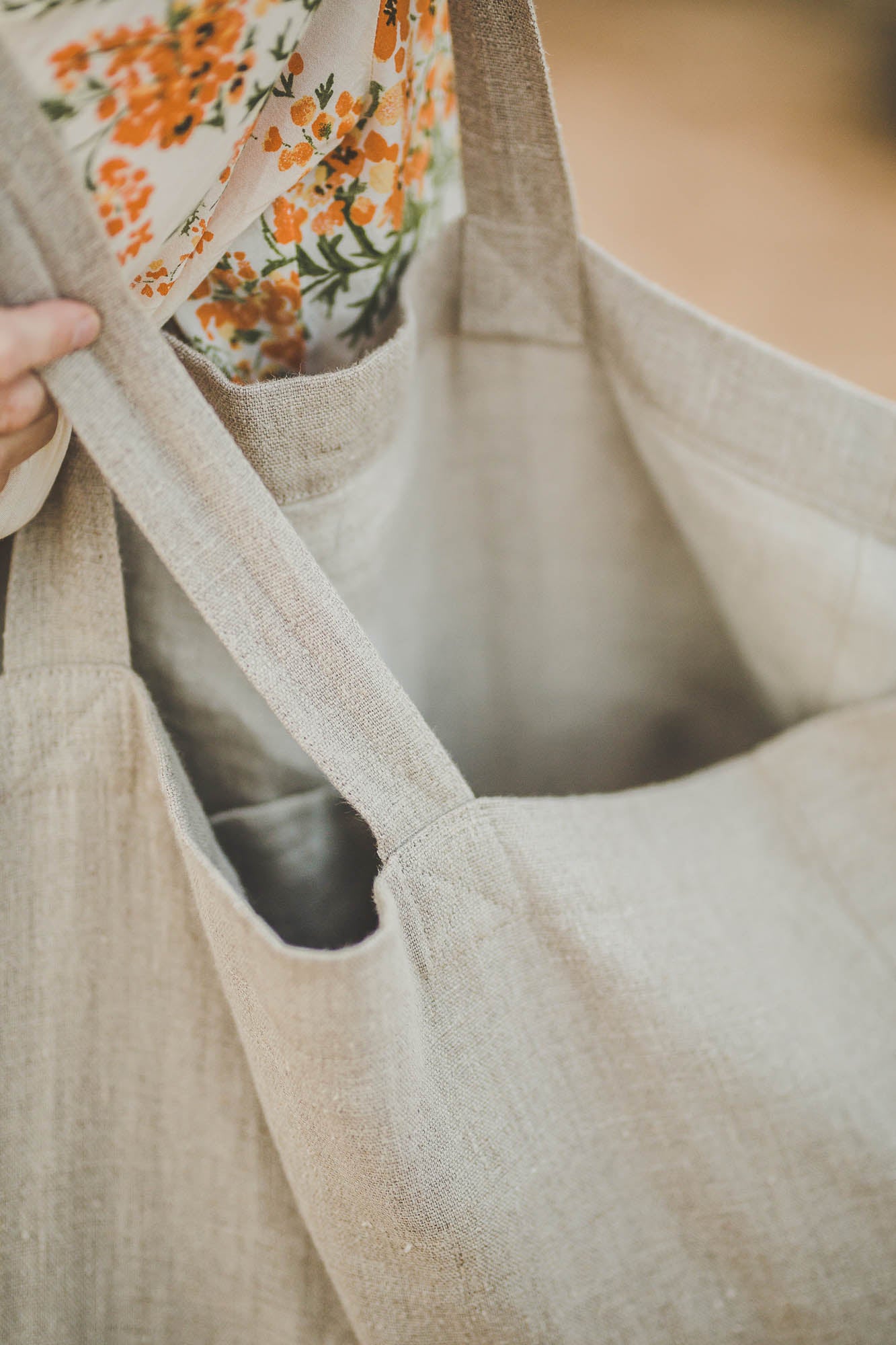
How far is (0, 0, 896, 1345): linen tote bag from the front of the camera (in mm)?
279

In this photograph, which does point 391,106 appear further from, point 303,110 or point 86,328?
point 86,328

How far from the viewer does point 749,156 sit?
0.62 metres

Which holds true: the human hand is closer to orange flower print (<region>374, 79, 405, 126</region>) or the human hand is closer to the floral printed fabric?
the floral printed fabric

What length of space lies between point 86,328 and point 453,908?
0.77 ft

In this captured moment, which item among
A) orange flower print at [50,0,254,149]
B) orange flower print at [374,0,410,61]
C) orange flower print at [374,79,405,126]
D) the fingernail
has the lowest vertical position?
the fingernail

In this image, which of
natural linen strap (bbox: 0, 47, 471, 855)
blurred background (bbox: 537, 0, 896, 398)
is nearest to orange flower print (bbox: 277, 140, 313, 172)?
natural linen strap (bbox: 0, 47, 471, 855)

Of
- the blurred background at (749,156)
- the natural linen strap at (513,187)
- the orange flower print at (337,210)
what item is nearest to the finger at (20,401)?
the orange flower print at (337,210)

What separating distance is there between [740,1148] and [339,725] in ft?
0.81

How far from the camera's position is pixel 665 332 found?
16.2 inches

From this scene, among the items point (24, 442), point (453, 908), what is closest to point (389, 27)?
point (24, 442)

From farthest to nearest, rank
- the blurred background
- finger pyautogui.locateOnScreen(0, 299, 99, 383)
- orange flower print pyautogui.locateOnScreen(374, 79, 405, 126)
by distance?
1. the blurred background
2. orange flower print pyautogui.locateOnScreen(374, 79, 405, 126)
3. finger pyautogui.locateOnScreen(0, 299, 99, 383)

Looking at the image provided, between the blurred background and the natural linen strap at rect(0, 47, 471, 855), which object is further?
the blurred background

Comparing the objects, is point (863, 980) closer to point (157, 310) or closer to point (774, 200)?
point (157, 310)

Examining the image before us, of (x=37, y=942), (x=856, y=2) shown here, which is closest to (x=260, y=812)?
(x=37, y=942)
